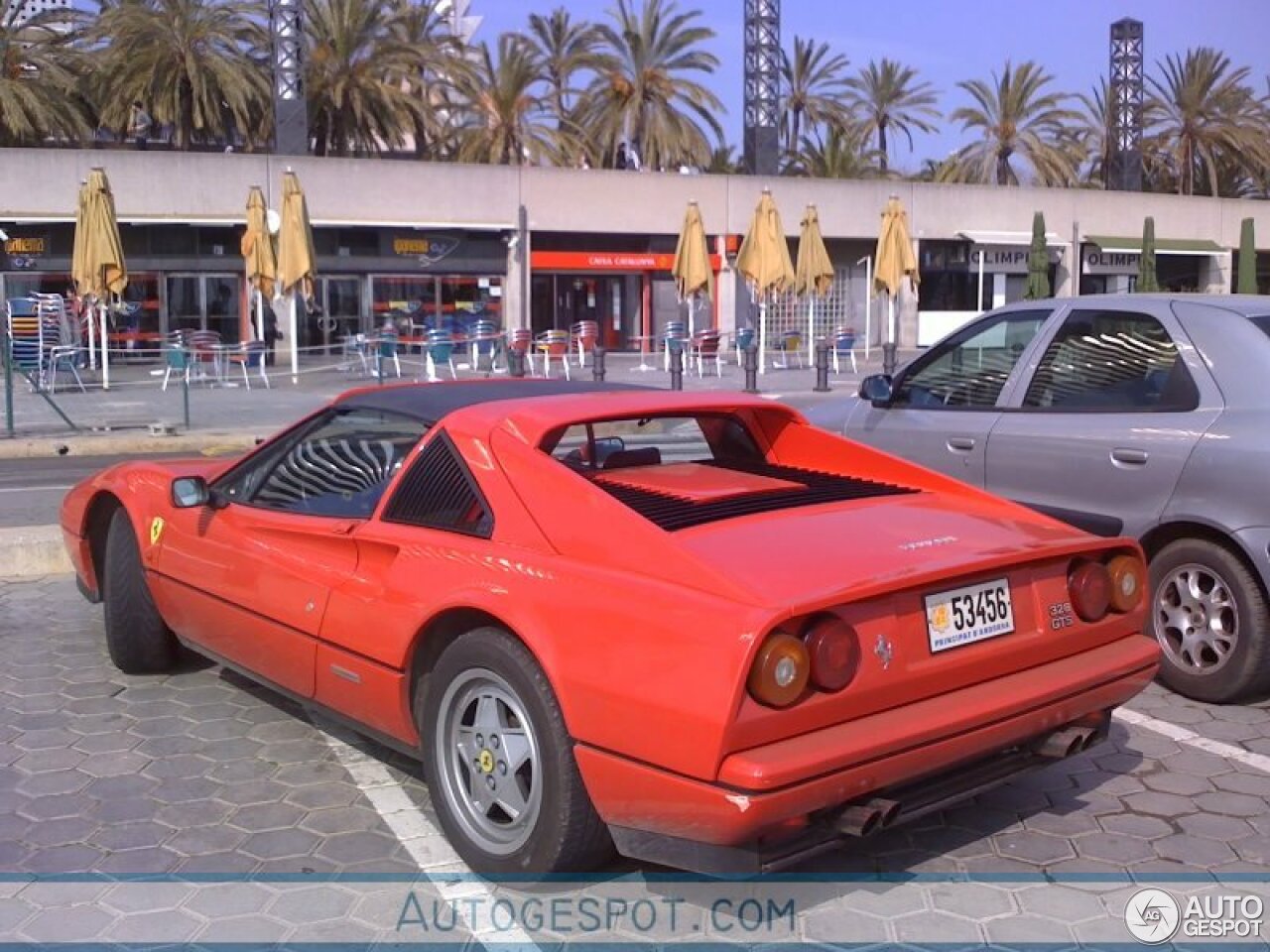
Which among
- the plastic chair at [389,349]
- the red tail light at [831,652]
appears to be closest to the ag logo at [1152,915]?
the red tail light at [831,652]

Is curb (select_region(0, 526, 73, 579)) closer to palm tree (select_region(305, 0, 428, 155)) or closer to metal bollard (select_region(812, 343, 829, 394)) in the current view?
metal bollard (select_region(812, 343, 829, 394))

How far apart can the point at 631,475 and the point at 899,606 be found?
1202mm

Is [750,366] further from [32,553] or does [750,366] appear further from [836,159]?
[836,159]

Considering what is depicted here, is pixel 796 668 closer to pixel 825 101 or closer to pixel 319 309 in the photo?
pixel 319 309

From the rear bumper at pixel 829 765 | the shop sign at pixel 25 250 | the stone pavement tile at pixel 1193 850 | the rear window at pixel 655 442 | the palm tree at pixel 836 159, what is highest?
the palm tree at pixel 836 159

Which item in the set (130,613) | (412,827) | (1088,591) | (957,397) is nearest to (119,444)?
(130,613)

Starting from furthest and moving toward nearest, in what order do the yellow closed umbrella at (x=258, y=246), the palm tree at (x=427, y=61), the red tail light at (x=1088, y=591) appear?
the palm tree at (x=427, y=61) < the yellow closed umbrella at (x=258, y=246) < the red tail light at (x=1088, y=591)

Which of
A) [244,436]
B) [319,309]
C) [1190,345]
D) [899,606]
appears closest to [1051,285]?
[319,309]

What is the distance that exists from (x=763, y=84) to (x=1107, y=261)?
12691 mm

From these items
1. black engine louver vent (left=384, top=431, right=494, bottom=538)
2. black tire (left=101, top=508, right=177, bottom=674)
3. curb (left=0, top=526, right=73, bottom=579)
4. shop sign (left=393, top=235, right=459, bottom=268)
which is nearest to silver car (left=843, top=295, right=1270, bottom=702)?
black engine louver vent (left=384, top=431, right=494, bottom=538)

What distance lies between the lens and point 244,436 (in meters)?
15.6

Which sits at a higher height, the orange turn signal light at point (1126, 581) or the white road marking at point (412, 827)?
the orange turn signal light at point (1126, 581)

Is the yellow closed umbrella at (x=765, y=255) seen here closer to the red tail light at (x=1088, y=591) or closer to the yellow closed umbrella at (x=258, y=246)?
the yellow closed umbrella at (x=258, y=246)

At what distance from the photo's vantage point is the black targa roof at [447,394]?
4.27m
